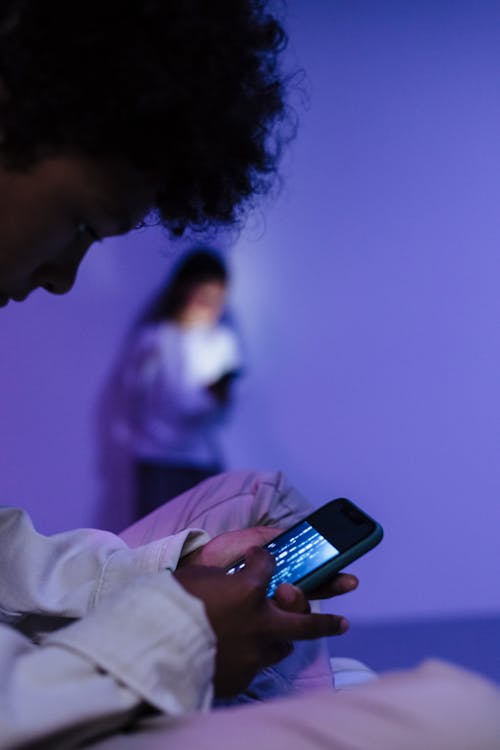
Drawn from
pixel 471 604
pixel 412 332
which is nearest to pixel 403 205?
pixel 412 332

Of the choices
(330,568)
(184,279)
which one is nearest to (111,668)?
(330,568)

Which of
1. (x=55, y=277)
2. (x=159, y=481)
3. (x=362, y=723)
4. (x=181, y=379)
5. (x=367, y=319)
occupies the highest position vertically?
(x=367, y=319)

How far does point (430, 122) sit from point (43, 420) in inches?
36.1

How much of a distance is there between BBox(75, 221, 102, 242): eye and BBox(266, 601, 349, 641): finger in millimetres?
281

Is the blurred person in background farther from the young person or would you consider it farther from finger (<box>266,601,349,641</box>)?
finger (<box>266,601,349,641</box>)

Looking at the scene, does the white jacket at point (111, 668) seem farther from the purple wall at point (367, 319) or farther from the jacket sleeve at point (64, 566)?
the purple wall at point (367, 319)

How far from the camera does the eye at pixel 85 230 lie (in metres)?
0.53

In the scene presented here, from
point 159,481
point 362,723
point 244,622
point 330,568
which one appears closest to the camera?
point 362,723

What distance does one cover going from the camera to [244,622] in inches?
19.0

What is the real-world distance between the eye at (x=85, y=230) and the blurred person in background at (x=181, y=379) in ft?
3.24

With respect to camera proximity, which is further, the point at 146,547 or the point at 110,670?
the point at 146,547

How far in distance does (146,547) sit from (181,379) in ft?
3.07

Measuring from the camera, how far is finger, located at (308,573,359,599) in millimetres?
609

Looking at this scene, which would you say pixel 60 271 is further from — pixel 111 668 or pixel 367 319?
pixel 367 319
